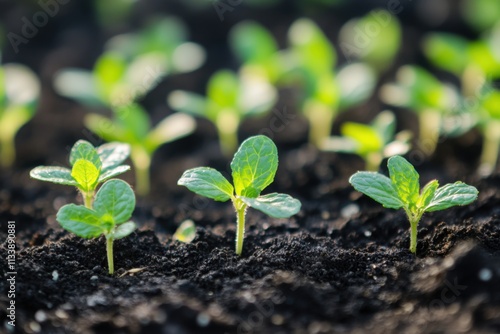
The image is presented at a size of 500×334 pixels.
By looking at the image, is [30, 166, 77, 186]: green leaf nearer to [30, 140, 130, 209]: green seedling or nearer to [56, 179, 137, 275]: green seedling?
[30, 140, 130, 209]: green seedling

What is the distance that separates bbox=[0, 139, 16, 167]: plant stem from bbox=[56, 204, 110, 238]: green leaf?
5.03 ft

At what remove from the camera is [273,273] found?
1992 mm

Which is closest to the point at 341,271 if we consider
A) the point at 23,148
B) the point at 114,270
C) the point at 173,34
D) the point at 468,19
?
the point at 114,270

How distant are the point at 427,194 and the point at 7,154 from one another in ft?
7.43

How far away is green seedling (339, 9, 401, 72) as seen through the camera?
159 inches

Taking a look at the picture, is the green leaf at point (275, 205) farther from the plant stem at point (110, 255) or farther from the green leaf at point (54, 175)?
the green leaf at point (54, 175)

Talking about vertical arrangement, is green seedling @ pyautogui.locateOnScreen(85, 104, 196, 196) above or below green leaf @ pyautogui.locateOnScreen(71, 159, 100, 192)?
below

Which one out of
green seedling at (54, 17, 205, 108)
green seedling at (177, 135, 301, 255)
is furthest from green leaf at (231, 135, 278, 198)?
green seedling at (54, 17, 205, 108)

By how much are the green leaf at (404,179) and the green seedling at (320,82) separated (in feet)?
4.20

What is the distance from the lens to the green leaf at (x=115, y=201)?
1.98 meters

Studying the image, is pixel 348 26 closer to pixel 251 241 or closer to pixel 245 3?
pixel 245 3

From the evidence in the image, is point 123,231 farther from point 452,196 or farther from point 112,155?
point 452,196

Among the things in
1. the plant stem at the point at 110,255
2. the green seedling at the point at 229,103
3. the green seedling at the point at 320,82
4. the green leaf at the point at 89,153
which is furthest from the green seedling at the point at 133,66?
the plant stem at the point at 110,255

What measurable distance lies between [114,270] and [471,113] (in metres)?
1.75
